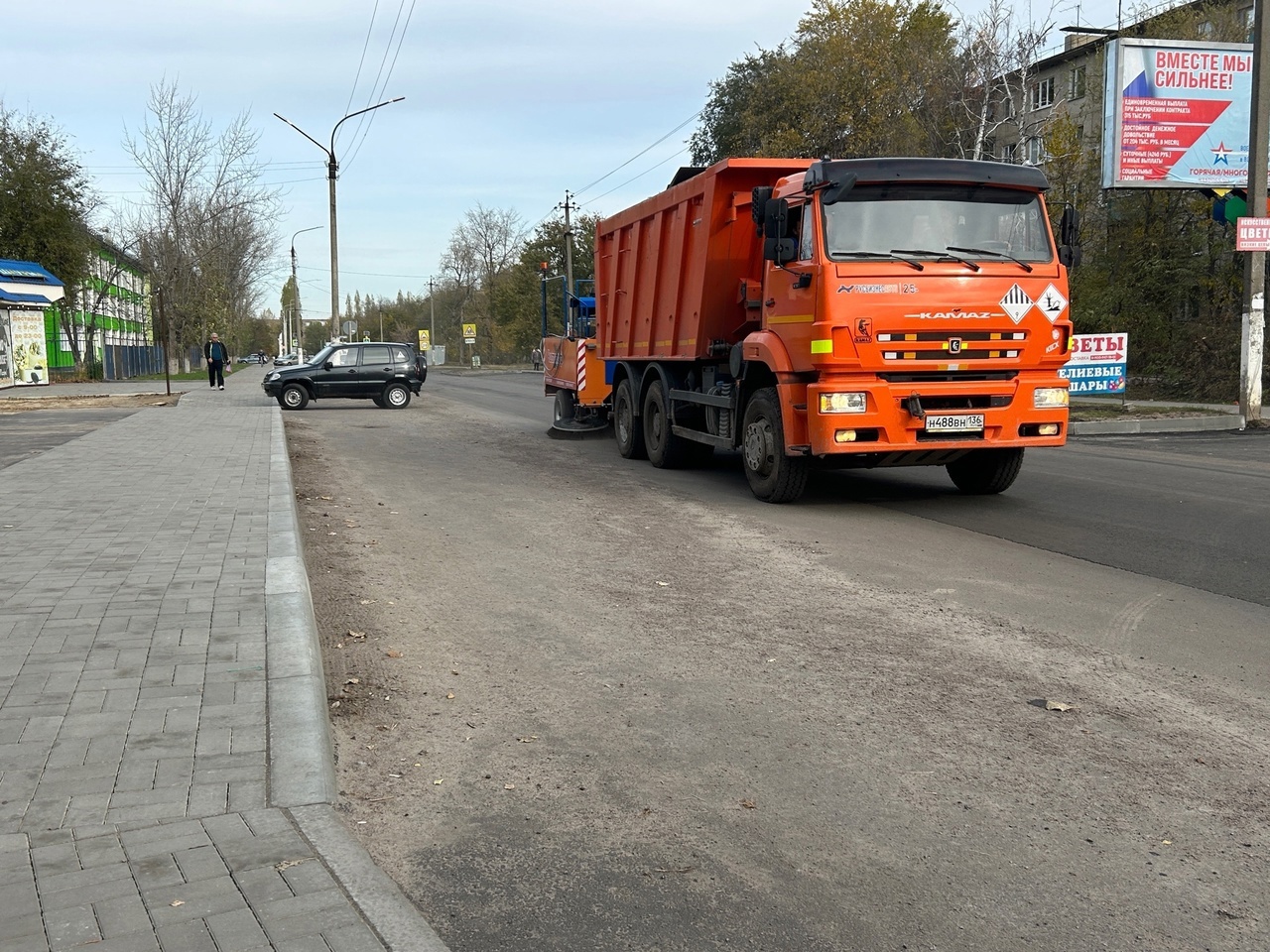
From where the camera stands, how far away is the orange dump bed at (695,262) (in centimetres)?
1175

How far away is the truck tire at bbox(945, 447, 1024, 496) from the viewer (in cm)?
1074

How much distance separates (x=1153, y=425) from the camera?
62.6ft

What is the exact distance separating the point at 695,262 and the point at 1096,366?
39.6ft

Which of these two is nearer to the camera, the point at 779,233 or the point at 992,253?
the point at 992,253

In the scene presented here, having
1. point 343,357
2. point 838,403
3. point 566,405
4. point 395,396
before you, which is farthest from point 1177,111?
point 343,357

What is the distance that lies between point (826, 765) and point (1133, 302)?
2866 cm

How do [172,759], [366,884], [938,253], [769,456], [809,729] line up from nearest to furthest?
[366,884] → [172,759] → [809,729] → [938,253] → [769,456]

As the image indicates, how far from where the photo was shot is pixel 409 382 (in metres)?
28.7

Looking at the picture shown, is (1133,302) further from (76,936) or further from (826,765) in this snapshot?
(76,936)

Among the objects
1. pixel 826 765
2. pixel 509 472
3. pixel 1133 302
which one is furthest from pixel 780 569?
pixel 1133 302

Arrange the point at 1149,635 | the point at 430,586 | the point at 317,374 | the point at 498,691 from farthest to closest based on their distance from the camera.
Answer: the point at 317,374 < the point at 430,586 < the point at 1149,635 < the point at 498,691

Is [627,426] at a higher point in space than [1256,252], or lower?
lower

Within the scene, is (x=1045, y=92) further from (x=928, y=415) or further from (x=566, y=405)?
(x=928, y=415)

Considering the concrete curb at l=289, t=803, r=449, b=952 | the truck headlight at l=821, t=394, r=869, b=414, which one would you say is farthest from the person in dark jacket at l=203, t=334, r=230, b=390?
the concrete curb at l=289, t=803, r=449, b=952
